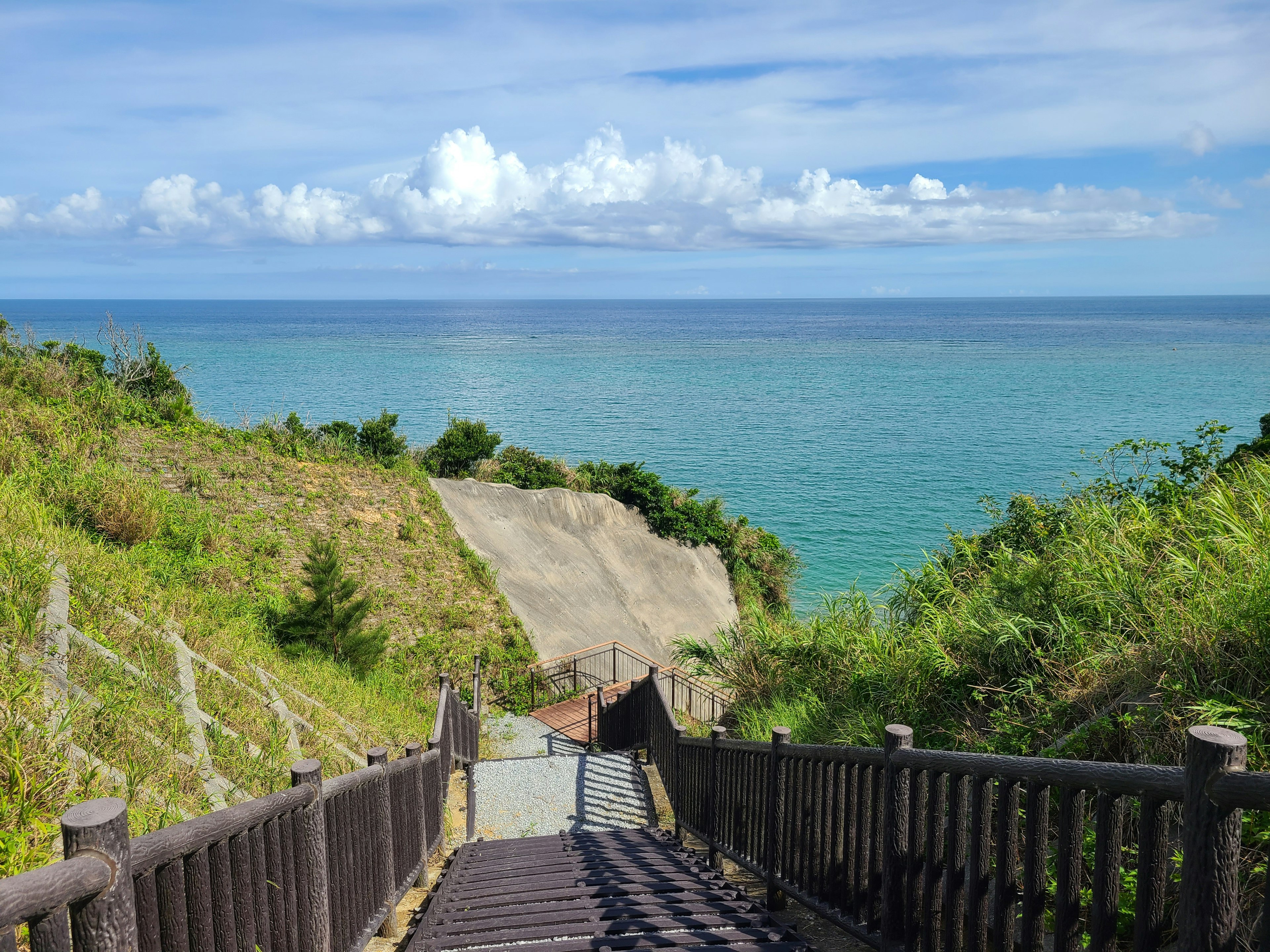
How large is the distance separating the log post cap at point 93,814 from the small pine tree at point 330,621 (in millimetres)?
10090

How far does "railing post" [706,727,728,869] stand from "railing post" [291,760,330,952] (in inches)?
138

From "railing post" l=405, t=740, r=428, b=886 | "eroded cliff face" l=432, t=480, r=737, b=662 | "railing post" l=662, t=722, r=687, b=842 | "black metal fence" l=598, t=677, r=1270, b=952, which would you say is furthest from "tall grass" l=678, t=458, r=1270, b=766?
"eroded cliff face" l=432, t=480, r=737, b=662

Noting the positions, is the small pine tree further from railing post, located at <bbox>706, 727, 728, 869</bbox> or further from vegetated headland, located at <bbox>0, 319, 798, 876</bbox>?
railing post, located at <bbox>706, 727, 728, 869</bbox>

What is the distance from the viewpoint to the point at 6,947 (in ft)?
4.66

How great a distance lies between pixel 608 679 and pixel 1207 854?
700 inches

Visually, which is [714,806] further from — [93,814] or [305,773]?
[93,814]

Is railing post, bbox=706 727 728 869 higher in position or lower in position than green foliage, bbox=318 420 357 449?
lower

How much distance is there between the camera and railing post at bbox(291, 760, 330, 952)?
121 inches

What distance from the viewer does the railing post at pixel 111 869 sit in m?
1.73

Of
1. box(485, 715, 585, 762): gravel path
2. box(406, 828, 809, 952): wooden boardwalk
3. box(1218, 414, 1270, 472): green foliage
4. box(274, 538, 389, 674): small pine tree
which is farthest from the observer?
box(485, 715, 585, 762): gravel path

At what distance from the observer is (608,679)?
62.3 ft

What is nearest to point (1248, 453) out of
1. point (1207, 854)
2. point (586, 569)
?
point (1207, 854)

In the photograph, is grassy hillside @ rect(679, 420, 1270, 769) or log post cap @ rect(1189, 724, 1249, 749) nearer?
log post cap @ rect(1189, 724, 1249, 749)

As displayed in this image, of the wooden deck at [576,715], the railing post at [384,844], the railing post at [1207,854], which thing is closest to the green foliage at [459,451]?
the wooden deck at [576,715]
